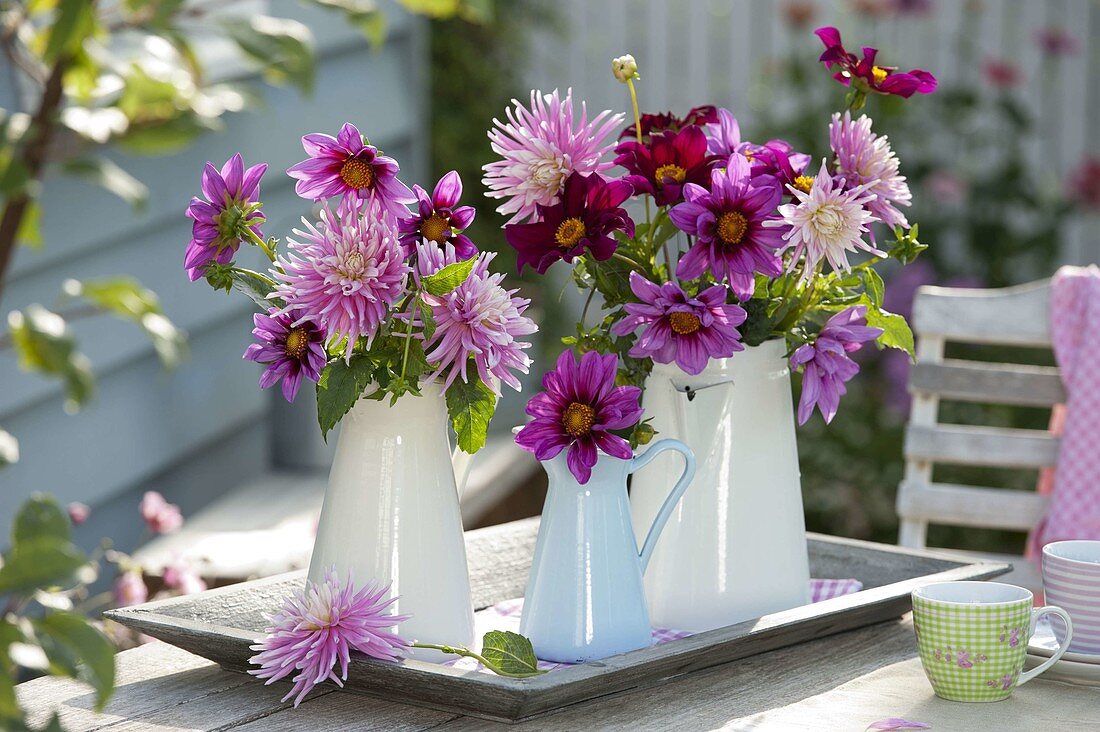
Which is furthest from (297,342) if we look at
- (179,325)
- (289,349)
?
(179,325)

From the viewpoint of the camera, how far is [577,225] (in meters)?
1.04

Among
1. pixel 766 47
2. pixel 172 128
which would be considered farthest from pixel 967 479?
pixel 172 128

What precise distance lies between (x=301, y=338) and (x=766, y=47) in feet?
11.6

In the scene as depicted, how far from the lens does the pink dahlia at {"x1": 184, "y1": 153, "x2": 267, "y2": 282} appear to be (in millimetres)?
1011

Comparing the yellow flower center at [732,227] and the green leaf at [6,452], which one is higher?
the yellow flower center at [732,227]

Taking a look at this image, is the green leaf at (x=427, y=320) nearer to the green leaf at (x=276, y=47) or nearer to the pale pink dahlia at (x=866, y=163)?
the green leaf at (x=276, y=47)

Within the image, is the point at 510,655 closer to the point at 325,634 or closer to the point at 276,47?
the point at 325,634

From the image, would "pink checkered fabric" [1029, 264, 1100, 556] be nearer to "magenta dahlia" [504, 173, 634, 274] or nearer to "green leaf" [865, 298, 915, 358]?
"green leaf" [865, 298, 915, 358]

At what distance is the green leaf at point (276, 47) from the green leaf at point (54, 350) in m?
0.25

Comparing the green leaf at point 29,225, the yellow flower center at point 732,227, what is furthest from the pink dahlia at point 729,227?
the green leaf at point 29,225

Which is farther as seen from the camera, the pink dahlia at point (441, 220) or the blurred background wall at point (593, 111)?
the blurred background wall at point (593, 111)

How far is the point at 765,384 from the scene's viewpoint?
1149mm

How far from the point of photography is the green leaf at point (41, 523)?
2.19ft

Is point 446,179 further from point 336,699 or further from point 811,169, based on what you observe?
point 811,169
